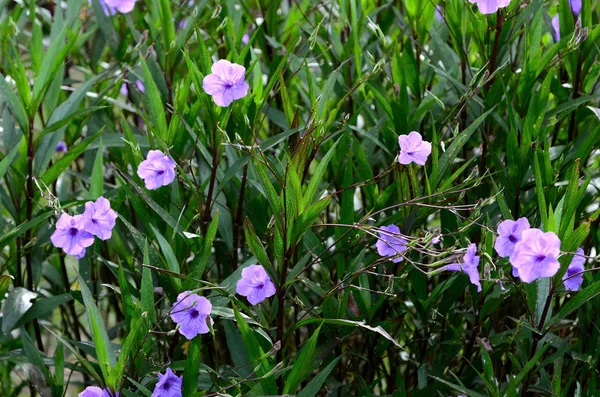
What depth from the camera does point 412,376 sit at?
1771mm

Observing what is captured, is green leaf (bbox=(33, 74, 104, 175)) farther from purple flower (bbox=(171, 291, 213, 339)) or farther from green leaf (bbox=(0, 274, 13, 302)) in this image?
purple flower (bbox=(171, 291, 213, 339))

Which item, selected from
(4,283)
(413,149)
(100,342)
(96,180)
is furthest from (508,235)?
(4,283)

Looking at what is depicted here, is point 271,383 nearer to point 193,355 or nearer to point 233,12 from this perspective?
point 193,355

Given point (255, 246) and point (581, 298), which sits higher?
point (255, 246)

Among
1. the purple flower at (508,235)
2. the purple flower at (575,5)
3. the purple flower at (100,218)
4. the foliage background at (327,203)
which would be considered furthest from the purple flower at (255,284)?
the purple flower at (575,5)

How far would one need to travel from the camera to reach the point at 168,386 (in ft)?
4.11

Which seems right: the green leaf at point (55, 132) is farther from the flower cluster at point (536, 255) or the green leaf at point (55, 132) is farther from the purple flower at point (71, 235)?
the flower cluster at point (536, 255)

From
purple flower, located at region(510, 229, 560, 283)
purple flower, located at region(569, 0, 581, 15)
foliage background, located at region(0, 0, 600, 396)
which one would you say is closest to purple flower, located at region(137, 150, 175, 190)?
foliage background, located at region(0, 0, 600, 396)

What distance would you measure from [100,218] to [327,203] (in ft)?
1.36

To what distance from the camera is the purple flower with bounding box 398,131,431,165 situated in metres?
1.33

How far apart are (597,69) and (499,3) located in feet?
1.00

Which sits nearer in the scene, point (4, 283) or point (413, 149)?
point (413, 149)

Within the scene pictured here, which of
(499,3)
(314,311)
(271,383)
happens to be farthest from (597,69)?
(271,383)

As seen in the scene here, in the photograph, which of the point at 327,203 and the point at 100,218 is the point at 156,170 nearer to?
the point at 100,218
